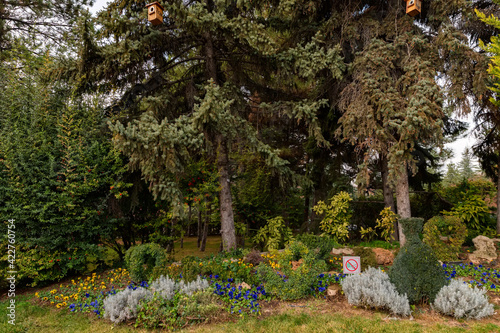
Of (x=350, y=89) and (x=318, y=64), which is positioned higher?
(x=318, y=64)

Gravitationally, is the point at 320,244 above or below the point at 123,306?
above

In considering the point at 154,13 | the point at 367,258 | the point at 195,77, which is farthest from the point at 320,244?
the point at 154,13

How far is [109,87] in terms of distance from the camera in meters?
5.95

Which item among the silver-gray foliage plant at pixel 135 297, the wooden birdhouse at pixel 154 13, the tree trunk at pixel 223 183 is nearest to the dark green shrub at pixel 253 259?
the tree trunk at pixel 223 183

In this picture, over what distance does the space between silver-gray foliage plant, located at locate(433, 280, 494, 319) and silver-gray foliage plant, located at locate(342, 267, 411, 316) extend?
45 cm

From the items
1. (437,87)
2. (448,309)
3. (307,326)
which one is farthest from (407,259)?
(437,87)

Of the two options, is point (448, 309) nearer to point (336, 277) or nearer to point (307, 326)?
point (336, 277)

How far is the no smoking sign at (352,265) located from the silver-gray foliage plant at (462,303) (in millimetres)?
1032

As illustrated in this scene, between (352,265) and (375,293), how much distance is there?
0.66m

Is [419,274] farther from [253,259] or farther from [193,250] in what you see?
[193,250]

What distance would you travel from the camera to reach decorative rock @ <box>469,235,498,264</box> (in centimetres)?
533

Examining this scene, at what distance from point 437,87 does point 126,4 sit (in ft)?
21.4

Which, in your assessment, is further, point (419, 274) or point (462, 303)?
point (419, 274)

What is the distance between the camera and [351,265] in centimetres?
421
